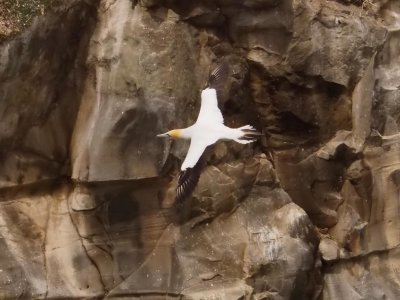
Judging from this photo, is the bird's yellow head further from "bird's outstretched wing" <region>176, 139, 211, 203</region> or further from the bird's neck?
"bird's outstretched wing" <region>176, 139, 211, 203</region>

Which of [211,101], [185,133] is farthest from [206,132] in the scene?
[211,101]

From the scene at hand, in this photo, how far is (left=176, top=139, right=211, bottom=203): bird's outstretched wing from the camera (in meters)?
6.70

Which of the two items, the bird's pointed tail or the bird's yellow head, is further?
the bird's pointed tail

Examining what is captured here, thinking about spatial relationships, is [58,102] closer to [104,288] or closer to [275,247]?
[104,288]

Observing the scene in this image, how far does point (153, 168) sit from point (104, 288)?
3.89ft

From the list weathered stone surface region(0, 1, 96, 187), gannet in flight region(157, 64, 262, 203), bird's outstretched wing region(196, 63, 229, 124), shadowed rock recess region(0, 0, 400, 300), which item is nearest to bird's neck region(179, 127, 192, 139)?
gannet in flight region(157, 64, 262, 203)

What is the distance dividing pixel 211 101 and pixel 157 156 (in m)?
0.69

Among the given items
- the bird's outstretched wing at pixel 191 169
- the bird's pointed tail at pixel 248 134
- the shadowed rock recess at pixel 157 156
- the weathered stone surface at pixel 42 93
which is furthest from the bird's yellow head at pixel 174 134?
the weathered stone surface at pixel 42 93

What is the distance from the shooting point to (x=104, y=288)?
23.7ft

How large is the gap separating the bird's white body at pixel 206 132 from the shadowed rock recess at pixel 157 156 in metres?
0.35

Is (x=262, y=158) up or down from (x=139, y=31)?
down

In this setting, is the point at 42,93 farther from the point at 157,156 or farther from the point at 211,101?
the point at 211,101

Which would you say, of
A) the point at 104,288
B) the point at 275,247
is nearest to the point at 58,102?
the point at 104,288

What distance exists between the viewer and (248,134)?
713cm
